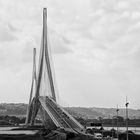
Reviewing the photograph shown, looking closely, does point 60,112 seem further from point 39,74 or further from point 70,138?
point 70,138

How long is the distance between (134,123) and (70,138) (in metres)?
140

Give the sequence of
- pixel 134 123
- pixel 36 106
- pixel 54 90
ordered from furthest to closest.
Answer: pixel 134 123, pixel 36 106, pixel 54 90

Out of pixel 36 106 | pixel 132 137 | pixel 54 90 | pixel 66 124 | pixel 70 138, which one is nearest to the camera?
pixel 70 138

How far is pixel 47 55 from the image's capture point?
3300 inches

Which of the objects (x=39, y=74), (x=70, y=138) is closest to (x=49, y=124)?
(x=39, y=74)

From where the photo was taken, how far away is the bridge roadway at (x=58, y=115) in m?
75.0

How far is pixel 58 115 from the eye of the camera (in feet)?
274

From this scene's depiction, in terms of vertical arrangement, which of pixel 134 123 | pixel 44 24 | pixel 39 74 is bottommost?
pixel 134 123

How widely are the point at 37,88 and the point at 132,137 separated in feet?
111

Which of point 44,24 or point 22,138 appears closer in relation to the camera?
point 22,138

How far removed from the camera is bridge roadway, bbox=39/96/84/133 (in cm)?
7504

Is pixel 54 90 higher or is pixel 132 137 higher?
pixel 54 90

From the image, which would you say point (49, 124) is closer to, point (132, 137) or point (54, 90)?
point (54, 90)

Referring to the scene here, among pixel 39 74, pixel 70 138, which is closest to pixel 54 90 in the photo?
pixel 39 74
